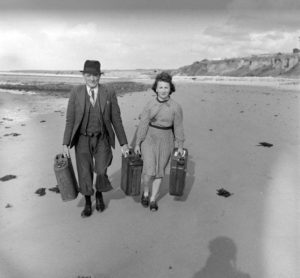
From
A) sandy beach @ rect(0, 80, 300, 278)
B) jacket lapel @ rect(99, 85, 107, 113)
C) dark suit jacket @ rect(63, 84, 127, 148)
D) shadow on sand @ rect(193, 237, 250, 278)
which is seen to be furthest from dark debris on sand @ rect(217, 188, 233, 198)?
jacket lapel @ rect(99, 85, 107, 113)

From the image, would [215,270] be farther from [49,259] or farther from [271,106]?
[271,106]

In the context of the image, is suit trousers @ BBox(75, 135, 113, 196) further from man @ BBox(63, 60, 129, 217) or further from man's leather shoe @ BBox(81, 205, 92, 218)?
man's leather shoe @ BBox(81, 205, 92, 218)

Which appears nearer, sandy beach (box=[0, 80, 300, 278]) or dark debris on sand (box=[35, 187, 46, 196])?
sandy beach (box=[0, 80, 300, 278])

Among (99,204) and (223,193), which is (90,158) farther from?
(223,193)

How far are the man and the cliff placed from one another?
51.6m

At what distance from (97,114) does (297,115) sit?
9.56 meters

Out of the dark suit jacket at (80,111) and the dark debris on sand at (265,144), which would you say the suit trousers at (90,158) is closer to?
the dark suit jacket at (80,111)

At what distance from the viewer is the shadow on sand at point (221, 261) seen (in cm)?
333

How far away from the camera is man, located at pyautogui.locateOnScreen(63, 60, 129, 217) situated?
416cm

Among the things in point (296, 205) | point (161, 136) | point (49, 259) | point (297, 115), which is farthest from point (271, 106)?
point (49, 259)

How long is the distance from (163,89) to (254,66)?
6566 centimetres

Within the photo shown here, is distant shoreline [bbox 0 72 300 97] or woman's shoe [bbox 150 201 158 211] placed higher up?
woman's shoe [bbox 150 201 158 211]

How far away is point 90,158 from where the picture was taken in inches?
173

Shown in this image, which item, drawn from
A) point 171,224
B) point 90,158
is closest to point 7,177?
point 90,158
